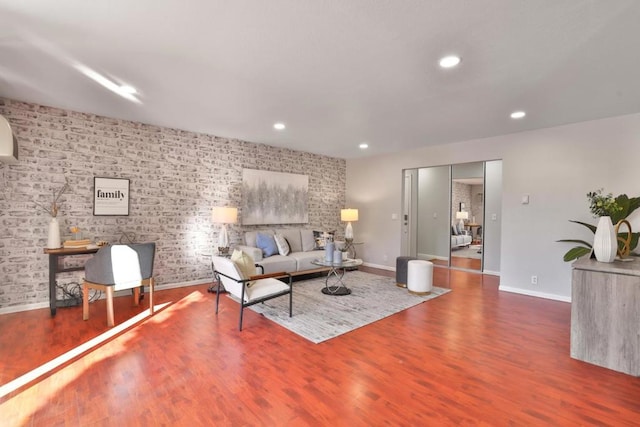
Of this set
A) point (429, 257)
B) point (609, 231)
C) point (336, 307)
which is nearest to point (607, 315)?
point (609, 231)

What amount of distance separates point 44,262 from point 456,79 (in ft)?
17.9

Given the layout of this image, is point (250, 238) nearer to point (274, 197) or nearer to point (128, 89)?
point (274, 197)

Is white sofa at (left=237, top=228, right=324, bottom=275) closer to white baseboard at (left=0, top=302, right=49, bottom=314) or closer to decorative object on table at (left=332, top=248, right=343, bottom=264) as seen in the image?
decorative object on table at (left=332, top=248, right=343, bottom=264)

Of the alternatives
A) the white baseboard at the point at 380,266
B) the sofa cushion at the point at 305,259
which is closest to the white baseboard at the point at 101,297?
the sofa cushion at the point at 305,259

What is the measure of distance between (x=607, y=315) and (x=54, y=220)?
6040 millimetres

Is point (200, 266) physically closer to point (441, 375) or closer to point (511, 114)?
point (441, 375)

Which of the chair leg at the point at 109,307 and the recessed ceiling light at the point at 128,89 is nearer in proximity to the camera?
the recessed ceiling light at the point at 128,89

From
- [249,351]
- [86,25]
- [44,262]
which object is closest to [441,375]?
[249,351]

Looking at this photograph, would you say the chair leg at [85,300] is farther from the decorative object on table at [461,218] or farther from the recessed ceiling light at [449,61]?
the decorative object on table at [461,218]

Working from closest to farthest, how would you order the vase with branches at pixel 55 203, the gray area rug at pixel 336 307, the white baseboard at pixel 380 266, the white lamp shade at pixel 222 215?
the gray area rug at pixel 336 307, the vase with branches at pixel 55 203, the white lamp shade at pixel 222 215, the white baseboard at pixel 380 266

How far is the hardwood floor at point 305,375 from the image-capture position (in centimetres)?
197

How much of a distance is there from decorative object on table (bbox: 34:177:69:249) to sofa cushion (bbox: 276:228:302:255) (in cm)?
336

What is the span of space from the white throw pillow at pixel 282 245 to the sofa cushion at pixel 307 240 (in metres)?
0.50

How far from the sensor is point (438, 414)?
1971 millimetres
